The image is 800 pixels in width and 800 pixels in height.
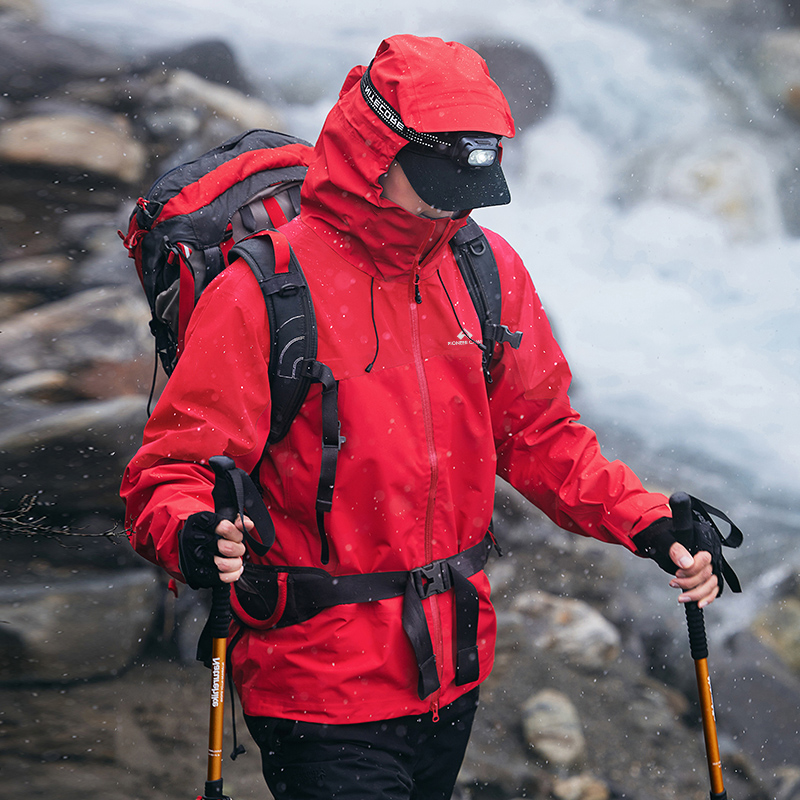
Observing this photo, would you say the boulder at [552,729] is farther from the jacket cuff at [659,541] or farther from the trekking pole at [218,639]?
the trekking pole at [218,639]

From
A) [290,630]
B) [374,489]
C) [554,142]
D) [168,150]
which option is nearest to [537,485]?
[374,489]

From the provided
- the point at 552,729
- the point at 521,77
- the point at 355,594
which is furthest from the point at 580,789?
the point at 521,77

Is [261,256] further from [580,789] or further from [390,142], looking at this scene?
[580,789]

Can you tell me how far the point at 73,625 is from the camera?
4332mm

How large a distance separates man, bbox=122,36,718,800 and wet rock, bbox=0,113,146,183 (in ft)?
8.85

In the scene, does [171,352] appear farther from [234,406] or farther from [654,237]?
[654,237]

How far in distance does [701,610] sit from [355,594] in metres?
0.90

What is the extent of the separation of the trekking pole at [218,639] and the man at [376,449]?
0.60ft

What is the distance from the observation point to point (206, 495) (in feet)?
6.39

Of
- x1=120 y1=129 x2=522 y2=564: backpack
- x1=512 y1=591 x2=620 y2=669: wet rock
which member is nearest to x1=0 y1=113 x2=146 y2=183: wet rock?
x1=120 y1=129 x2=522 y2=564: backpack

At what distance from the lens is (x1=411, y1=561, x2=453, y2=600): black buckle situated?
2.22 meters

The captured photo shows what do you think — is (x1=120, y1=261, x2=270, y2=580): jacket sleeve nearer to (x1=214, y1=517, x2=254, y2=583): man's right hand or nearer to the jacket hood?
(x1=214, y1=517, x2=254, y2=583): man's right hand

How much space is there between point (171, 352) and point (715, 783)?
79.4 inches

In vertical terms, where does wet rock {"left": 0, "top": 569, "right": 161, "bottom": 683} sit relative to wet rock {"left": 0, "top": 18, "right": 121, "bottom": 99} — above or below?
below
